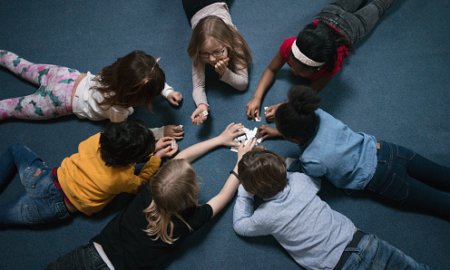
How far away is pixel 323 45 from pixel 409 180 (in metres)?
0.83

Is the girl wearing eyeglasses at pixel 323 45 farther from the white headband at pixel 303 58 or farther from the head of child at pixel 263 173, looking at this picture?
the head of child at pixel 263 173

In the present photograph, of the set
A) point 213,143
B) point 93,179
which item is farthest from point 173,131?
point 93,179

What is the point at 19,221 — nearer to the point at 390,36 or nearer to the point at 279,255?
the point at 279,255

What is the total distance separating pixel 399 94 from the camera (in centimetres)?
167

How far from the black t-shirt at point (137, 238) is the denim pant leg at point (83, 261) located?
53 mm

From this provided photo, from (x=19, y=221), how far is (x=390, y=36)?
2.54 metres

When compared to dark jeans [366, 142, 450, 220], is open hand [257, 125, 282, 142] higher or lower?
higher

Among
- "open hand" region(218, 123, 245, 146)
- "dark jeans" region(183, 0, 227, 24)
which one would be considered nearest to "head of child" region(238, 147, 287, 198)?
"open hand" region(218, 123, 245, 146)

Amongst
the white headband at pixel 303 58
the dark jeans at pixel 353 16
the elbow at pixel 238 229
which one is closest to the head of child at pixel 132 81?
the white headband at pixel 303 58

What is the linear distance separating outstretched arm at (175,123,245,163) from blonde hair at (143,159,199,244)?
0.31 meters

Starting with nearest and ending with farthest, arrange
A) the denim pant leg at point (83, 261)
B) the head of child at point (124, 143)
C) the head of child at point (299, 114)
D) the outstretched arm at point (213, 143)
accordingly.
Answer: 1. the head of child at point (299, 114)
2. the head of child at point (124, 143)
3. the denim pant leg at point (83, 261)
4. the outstretched arm at point (213, 143)

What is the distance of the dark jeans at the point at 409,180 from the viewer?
4.38 ft

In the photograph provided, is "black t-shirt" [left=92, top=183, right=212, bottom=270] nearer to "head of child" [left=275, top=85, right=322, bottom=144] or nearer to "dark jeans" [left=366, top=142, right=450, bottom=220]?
"head of child" [left=275, top=85, right=322, bottom=144]

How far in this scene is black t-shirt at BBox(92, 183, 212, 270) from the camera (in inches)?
50.0
